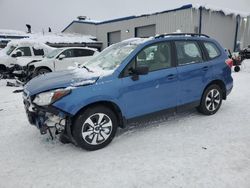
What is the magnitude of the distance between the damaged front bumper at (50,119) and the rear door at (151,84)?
3.18 feet

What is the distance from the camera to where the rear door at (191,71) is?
15.5 feet

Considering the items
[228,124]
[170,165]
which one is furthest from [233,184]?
[228,124]

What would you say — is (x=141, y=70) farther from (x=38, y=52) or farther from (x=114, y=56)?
(x=38, y=52)

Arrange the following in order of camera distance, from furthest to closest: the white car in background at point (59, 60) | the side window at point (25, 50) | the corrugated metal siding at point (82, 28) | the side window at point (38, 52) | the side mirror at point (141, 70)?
the corrugated metal siding at point (82, 28)
the side window at point (38, 52)
the side window at point (25, 50)
the white car in background at point (59, 60)
the side mirror at point (141, 70)

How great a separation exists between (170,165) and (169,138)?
3.10ft

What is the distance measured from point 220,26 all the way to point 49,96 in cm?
2092

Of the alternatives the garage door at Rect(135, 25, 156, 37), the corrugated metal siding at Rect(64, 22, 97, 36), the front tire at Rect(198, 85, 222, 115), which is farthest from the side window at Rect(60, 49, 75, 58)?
the corrugated metal siding at Rect(64, 22, 97, 36)

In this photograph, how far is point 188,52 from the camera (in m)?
4.94

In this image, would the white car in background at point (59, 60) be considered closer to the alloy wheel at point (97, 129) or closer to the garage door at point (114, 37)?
the alloy wheel at point (97, 129)

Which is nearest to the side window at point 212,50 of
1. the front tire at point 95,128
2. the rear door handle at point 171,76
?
the rear door handle at point 171,76

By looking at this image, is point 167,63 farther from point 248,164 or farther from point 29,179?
point 29,179

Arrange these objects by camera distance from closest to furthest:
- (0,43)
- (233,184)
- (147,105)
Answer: (233,184)
(147,105)
(0,43)

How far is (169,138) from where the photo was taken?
4336 millimetres

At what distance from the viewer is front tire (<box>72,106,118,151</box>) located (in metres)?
3.75
